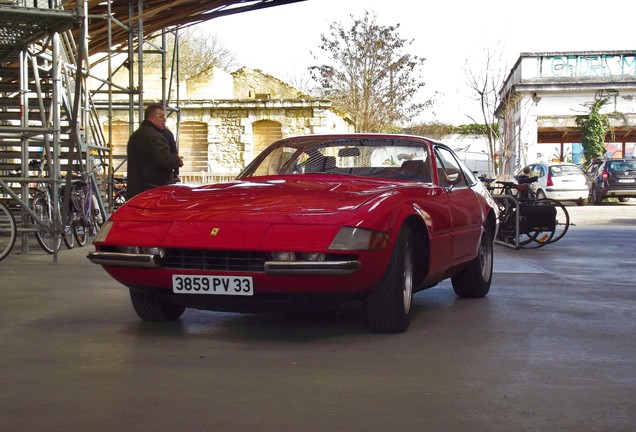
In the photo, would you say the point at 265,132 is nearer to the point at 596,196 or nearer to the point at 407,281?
the point at 596,196

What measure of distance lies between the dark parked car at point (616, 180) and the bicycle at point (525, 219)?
712 inches

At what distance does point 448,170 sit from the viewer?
26.5ft

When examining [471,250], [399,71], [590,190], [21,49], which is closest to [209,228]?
[471,250]

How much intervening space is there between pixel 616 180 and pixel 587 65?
18.4 meters

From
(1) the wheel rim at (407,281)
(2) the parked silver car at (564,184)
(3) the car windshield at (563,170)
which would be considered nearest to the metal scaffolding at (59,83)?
(1) the wheel rim at (407,281)

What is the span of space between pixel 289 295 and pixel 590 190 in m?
29.8

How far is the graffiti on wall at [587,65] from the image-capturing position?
48.9 m

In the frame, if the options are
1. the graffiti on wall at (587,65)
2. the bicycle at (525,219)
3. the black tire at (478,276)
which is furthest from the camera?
the graffiti on wall at (587,65)

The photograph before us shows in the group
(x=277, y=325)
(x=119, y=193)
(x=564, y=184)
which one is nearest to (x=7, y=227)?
(x=277, y=325)

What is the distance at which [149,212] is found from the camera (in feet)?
21.5

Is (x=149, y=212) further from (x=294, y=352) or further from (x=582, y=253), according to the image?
(x=582, y=253)

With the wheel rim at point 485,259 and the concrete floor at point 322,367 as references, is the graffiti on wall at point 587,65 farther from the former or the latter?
the concrete floor at point 322,367

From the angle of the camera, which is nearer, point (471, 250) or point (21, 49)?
point (471, 250)

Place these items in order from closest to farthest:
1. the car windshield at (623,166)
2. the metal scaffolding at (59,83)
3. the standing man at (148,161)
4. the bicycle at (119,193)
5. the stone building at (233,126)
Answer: the standing man at (148,161)
the metal scaffolding at (59,83)
the bicycle at (119,193)
the car windshield at (623,166)
the stone building at (233,126)
